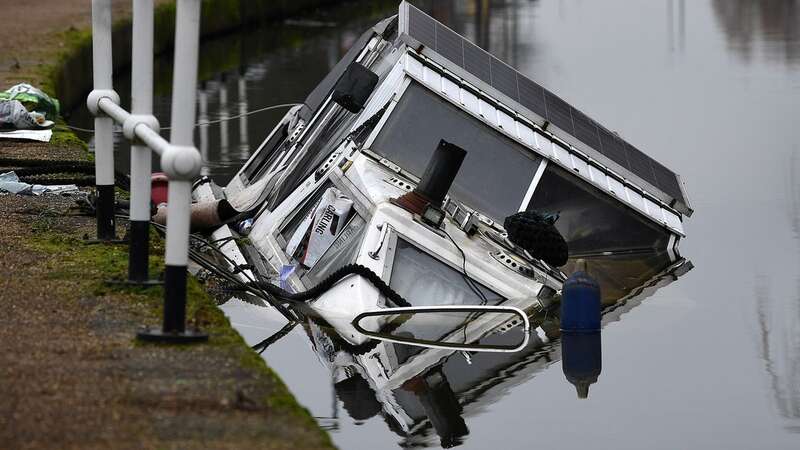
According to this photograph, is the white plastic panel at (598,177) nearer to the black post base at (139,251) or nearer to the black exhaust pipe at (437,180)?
the black exhaust pipe at (437,180)

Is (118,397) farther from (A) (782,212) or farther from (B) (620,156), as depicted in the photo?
(A) (782,212)

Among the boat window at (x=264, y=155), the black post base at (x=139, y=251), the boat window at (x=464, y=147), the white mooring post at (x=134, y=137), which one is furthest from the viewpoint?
the boat window at (x=264, y=155)

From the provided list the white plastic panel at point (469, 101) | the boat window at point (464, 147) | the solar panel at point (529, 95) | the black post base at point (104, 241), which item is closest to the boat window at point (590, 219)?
the boat window at point (464, 147)

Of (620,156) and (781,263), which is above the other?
(620,156)

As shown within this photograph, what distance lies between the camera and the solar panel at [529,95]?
36.6ft

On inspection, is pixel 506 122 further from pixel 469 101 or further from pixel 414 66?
pixel 414 66

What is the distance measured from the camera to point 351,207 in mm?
10086

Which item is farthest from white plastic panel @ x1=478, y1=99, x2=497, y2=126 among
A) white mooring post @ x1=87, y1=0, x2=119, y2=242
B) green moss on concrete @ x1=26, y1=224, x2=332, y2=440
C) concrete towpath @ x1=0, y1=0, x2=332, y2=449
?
white mooring post @ x1=87, y1=0, x2=119, y2=242

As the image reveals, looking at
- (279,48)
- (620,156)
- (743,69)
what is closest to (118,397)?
(620,156)

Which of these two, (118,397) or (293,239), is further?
(293,239)

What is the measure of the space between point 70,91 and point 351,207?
1092cm

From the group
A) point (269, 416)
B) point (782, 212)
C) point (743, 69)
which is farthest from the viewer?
point (743, 69)

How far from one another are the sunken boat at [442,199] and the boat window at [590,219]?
0.01 metres

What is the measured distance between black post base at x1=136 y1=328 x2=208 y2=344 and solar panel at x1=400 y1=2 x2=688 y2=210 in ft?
15.6
